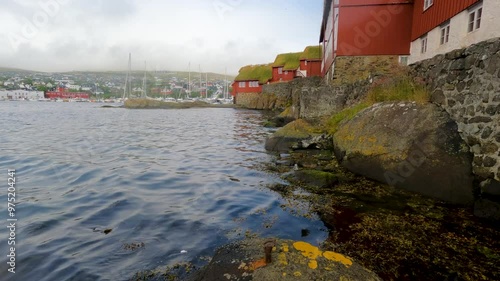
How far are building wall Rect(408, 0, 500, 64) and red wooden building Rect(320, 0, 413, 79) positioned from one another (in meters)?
1.99

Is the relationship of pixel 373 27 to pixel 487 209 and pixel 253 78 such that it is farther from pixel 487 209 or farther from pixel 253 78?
pixel 253 78

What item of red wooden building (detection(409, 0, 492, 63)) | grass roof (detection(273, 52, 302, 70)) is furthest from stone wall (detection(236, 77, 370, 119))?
grass roof (detection(273, 52, 302, 70))

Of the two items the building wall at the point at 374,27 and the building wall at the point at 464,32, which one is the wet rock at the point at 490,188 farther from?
the building wall at the point at 374,27

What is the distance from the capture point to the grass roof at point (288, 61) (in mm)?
52500

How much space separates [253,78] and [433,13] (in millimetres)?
47749

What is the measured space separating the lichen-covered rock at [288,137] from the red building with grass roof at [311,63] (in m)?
33.0

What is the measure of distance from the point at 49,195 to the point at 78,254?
3523 millimetres

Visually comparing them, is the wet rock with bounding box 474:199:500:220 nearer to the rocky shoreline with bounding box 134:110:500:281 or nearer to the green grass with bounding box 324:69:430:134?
the rocky shoreline with bounding box 134:110:500:281

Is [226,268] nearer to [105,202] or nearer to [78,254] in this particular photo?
[78,254]

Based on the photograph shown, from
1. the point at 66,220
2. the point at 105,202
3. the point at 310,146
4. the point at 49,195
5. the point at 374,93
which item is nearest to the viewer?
the point at 66,220

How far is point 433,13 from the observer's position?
14266 millimetres

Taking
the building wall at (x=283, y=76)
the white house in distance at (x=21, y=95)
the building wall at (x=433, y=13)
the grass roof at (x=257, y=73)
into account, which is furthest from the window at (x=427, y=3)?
the white house in distance at (x=21, y=95)

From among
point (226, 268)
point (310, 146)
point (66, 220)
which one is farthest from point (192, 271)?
point (310, 146)

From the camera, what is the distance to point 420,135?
7234 millimetres
